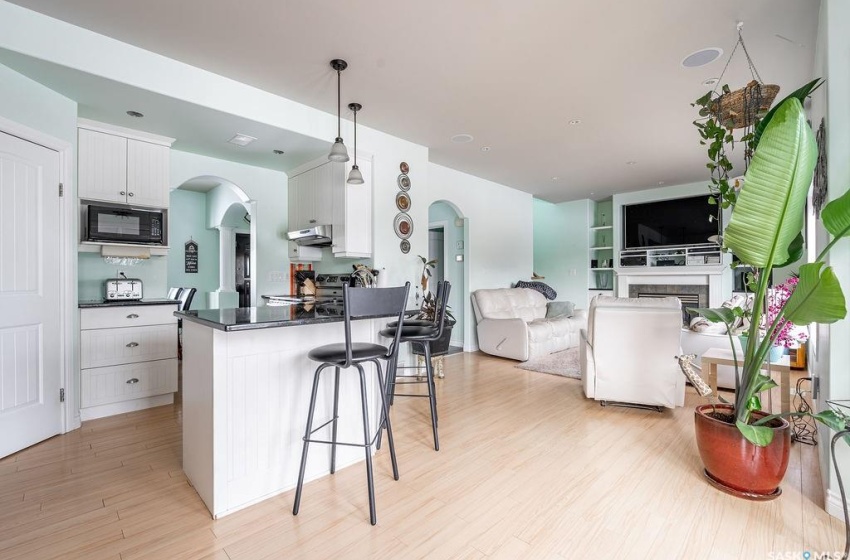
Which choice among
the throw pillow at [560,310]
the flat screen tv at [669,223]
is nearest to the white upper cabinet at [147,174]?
the throw pillow at [560,310]

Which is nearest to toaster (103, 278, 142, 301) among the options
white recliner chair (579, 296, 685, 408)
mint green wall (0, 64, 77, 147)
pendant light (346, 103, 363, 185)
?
mint green wall (0, 64, 77, 147)

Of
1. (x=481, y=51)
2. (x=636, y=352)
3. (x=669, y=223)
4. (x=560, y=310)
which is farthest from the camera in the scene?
(x=669, y=223)

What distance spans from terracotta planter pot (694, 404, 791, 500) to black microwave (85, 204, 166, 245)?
428 centimetres

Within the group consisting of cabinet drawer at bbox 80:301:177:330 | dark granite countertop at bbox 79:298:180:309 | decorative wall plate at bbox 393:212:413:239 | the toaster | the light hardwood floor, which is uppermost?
decorative wall plate at bbox 393:212:413:239

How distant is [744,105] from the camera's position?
2.16 m

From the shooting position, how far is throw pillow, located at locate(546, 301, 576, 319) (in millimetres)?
6105

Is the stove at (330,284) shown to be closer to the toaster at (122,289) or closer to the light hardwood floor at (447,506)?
the toaster at (122,289)

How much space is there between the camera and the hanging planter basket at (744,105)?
2113mm

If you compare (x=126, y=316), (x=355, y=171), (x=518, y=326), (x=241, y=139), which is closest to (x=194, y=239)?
(x=241, y=139)

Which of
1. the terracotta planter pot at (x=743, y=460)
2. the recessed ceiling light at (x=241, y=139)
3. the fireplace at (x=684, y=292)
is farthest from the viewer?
the fireplace at (x=684, y=292)

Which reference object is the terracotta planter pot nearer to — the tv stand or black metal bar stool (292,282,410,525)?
black metal bar stool (292,282,410,525)

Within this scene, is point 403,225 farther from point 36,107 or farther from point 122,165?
point 36,107

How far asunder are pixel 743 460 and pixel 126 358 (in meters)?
4.21

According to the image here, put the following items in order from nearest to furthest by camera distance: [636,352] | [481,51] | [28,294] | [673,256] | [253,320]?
[253,320], [28,294], [481,51], [636,352], [673,256]
